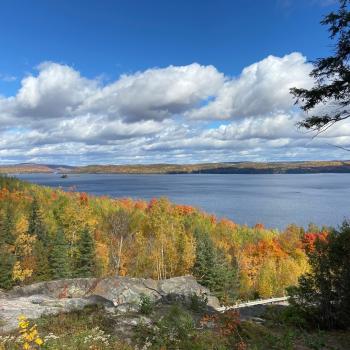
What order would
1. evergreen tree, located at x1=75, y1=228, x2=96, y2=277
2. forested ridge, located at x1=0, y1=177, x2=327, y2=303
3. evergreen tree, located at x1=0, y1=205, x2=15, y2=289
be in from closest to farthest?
evergreen tree, located at x1=0, y1=205, x2=15, y2=289
forested ridge, located at x1=0, y1=177, x2=327, y2=303
evergreen tree, located at x1=75, y1=228, x2=96, y2=277

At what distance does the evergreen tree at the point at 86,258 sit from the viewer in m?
50.2

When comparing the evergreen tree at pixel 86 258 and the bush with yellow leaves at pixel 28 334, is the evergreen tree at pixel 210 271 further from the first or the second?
the bush with yellow leaves at pixel 28 334

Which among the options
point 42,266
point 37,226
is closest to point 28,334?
point 42,266

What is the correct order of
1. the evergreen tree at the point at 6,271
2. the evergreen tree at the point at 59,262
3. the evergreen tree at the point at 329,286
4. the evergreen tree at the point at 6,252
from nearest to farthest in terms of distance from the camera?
the evergreen tree at the point at 329,286, the evergreen tree at the point at 6,271, the evergreen tree at the point at 6,252, the evergreen tree at the point at 59,262

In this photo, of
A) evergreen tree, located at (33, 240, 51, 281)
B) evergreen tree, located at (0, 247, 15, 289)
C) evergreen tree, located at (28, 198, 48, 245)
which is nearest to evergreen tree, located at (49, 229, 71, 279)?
evergreen tree, located at (33, 240, 51, 281)

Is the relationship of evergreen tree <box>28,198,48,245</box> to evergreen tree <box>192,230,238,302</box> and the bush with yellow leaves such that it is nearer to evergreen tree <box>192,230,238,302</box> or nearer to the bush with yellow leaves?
evergreen tree <box>192,230,238,302</box>

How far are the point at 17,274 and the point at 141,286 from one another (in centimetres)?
2755

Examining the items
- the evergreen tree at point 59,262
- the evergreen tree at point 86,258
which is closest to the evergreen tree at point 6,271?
the evergreen tree at point 59,262

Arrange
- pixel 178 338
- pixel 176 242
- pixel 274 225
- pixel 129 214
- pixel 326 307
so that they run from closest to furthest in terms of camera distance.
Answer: pixel 178 338
pixel 326 307
pixel 176 242
pixel 129 214
pixel 274 225

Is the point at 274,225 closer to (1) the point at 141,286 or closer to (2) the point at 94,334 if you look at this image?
(1) the point at 141,286

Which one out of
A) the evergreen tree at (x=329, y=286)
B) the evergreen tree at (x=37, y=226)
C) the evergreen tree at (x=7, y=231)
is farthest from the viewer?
the evergreen tree at (x=37, y=226)

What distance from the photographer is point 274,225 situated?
98.8m

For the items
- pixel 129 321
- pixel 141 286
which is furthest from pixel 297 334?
pixel 141 286

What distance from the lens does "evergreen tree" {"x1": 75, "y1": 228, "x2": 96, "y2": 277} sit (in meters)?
50.2
